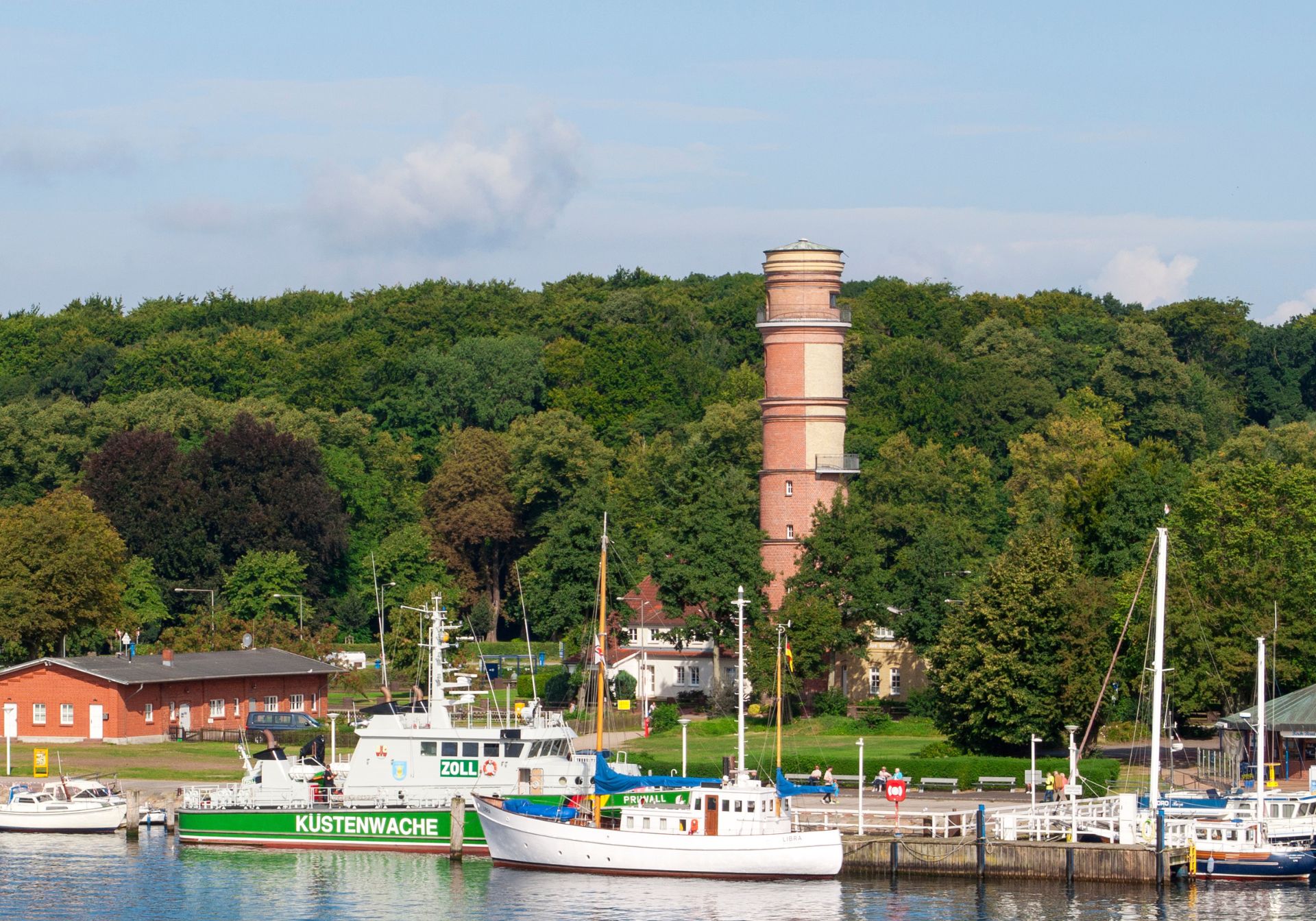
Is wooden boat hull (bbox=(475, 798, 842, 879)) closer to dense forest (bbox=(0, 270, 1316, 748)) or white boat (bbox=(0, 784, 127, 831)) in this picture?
white boat (bbox=(0, 784, 127, 831))

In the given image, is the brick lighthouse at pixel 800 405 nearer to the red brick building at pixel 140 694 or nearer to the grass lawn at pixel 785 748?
the grass lawn at pixel 785 748

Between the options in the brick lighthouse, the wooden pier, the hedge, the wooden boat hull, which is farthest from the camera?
the brick lighthouse

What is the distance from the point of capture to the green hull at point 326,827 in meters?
64.5

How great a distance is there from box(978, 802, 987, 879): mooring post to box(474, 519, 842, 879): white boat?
12.6 feet

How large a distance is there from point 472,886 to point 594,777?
18.9 ft

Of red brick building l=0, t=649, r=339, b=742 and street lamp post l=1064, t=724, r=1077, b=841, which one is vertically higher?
red brick building l=0, t=649, r=339, b=742

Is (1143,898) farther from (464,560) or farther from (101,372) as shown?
(101,372)

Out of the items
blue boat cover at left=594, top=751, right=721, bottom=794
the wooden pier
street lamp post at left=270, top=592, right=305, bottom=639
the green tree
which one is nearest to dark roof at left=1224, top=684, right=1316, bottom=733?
the wooden pier

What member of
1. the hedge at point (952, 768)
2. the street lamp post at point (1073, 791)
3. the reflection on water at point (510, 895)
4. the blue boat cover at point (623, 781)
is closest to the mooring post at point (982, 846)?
the reflection on water at point (510, 895)

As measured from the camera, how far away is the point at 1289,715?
7212 centimetres

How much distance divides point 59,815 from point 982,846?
2874 centimetres

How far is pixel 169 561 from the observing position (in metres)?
124

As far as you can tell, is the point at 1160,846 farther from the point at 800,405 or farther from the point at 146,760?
the point at 800,405

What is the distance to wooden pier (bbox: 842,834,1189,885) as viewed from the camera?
58062 mm
